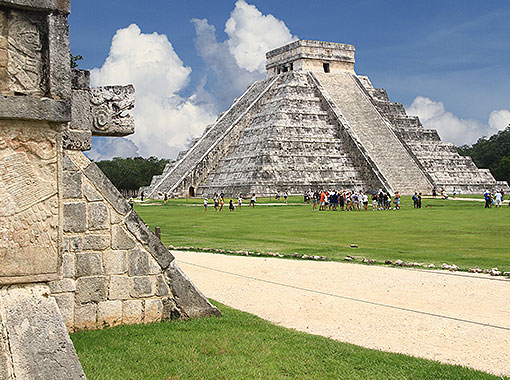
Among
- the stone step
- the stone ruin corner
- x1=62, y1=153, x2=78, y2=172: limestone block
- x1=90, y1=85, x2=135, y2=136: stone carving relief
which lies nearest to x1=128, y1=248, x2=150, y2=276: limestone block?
x1=62, y1=153, x2=78, y2=172: limestone block

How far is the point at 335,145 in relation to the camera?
1674 inches

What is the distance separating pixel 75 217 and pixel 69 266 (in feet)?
1.44

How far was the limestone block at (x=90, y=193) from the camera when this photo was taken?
535cm

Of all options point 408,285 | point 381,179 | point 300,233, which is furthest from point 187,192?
point 408,285

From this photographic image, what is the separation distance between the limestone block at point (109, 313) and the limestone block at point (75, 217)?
724mm

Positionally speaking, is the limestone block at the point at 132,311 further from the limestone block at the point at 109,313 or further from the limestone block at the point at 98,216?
the limestone block at the point at 98,216

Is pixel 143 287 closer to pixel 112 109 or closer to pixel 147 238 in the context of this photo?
pixel 147 238

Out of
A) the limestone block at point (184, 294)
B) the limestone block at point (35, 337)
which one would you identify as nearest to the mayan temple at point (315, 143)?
the limestone block at point (184, 294)

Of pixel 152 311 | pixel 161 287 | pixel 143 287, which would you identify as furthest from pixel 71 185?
pixel 152 311

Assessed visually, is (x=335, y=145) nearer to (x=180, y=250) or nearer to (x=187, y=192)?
(x=187, y=192)

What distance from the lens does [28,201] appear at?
2953mm

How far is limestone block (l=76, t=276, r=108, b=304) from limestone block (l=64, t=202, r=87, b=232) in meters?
0.46

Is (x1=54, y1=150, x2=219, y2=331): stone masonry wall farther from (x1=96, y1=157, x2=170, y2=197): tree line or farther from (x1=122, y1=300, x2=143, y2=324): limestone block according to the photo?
(x1=96, y1=157, x2=170, y2=197): tree line

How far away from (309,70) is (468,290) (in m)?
42.0
